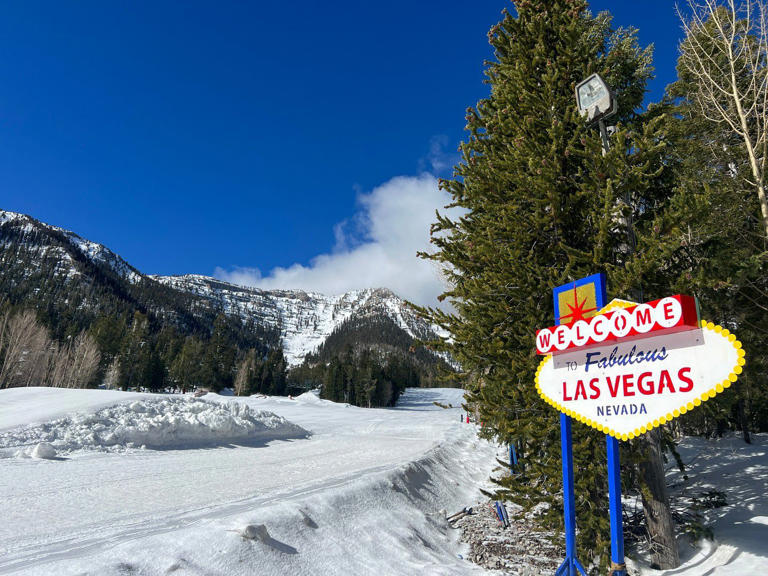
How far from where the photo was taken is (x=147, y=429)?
1370 cm

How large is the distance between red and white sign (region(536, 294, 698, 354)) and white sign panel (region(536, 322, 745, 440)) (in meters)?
0.17

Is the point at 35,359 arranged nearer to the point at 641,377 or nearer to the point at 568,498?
the point at 568,498

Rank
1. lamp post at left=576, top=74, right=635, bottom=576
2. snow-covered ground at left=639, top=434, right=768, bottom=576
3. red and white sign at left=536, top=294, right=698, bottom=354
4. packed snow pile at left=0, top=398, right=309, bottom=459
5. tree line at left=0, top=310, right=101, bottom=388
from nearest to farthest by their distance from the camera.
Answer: red and white sign at left=536, top=294, right=698, bottom=354 → lamp post at left=576, top=74, right=635, bottom=576 → snow-covered ground at left=639, top=434, right=768, bottom=576 → packed snow pile at left=0, top=398, right=309, bottom=459 → tree line at left=0, top=310, right=101, bottom=388

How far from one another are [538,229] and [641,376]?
10.6ft

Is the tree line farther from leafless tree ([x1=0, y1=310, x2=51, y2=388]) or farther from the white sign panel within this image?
the white sign panel

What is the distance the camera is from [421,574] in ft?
18.2

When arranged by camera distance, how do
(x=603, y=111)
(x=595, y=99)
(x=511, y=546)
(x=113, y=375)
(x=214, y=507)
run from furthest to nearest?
(x=113, y=375) < (x=511, y=546) < (x=214, y=507) < (x=595, y=99) < (x=603, y=111)

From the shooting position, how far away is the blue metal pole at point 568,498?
483 cm

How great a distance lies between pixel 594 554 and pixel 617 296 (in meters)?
3.83

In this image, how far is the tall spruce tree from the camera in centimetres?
577

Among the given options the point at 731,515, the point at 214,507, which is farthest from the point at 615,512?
the point at 214,507

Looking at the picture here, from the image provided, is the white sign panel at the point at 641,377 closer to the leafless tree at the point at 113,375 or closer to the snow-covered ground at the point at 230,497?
the snow-covered ground at the point at 230,497

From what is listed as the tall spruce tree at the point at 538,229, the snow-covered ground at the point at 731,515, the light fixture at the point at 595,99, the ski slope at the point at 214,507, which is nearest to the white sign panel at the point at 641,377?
the tall spruce tree at the point at 538,229

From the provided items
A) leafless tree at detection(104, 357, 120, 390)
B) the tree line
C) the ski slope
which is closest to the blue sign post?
the ski slope
